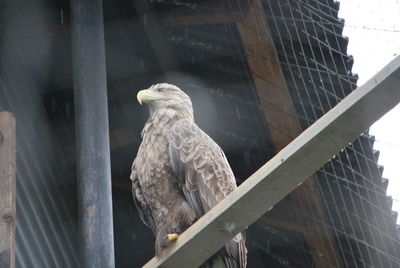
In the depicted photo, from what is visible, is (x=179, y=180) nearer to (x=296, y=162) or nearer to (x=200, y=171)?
(x=200, y=171)

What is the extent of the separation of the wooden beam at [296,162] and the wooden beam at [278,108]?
2.27 meters

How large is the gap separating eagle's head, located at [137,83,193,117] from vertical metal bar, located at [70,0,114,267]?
44 cm

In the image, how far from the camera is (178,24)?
5.59 meters

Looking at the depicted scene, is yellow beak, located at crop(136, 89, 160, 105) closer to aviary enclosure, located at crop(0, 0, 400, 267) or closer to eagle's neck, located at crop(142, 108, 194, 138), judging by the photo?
eagle's neck, located at crop(142, 108, 194, 138)

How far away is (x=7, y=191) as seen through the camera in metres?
3.37

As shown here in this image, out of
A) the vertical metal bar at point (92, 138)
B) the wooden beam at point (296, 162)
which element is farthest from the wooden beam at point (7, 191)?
the vertical metal bar at point (92, 138)

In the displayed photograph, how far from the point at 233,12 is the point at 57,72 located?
1257 mm

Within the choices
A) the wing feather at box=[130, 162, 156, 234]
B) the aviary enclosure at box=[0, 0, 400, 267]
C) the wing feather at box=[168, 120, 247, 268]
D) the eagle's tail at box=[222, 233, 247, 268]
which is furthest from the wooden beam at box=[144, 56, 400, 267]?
the aviary enclosure at box=[0, 0, 400, 267]

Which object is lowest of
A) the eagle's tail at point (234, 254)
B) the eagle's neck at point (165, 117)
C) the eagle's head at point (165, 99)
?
the eagle's tail at point (234, 254)

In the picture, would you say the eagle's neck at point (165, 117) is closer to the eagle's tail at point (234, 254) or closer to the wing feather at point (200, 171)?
the wing feather at point (200, 171)

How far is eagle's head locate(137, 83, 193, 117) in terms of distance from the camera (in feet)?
16.6

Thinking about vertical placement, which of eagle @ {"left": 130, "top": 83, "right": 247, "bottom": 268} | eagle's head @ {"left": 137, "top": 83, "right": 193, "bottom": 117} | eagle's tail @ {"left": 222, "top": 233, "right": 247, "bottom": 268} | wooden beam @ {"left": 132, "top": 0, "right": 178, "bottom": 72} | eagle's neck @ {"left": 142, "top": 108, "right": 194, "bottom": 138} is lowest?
eagle's tail @ {"left": 222, "top": 233, "right": 247, "bottom": 268}

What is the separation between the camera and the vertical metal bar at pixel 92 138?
4359 mm

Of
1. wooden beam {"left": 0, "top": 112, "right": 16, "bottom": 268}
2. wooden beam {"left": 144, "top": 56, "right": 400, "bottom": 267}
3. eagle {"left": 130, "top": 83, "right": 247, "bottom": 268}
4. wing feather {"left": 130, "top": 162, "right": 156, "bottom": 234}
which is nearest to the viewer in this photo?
wooden beam {"left": 144, "top": 56, "right": 400, "bottom": 267}
